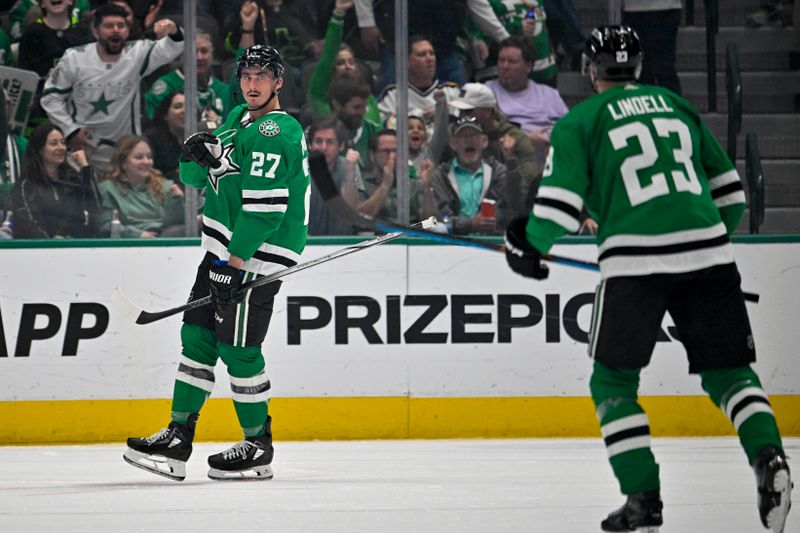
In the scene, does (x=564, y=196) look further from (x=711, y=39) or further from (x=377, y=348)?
(x=711, y=39)

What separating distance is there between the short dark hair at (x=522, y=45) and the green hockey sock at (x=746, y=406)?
3522 millimetres

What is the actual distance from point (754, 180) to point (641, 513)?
3695mm

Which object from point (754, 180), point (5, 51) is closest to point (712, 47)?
point (754, 180)

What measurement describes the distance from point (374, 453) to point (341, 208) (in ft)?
4.23

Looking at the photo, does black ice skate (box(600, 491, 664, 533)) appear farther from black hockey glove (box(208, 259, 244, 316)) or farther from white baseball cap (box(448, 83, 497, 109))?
white baseball cap (box(448, 83, 497, 109))

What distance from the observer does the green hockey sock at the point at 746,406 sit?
3385 millimetres

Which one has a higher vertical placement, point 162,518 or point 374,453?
point 162,518

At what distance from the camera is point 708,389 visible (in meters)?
3.57

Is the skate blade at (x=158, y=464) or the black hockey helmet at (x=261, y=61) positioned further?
the black hockey helmet at (x=261, y=61)

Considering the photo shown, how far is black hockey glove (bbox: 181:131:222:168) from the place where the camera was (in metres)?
4.85

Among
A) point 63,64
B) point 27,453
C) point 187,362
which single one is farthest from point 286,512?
point 63,64

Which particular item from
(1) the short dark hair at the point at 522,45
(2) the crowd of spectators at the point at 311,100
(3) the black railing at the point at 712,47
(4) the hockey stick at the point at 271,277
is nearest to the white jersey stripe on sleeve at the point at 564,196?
(4) the hockey stick at the point at 271,277

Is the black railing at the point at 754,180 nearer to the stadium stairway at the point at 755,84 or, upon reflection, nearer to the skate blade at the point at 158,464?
the stadium stairway at the point at 755,84

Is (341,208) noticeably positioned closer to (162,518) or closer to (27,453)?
(27,453)
